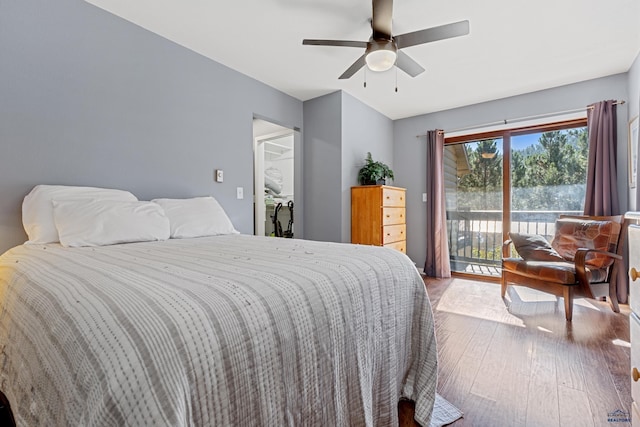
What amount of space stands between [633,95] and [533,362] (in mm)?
2886

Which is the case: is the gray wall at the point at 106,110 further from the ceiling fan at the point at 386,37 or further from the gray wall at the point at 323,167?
the ceiling fan at the point at 386,37

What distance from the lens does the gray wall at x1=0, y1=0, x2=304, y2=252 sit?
1.73m

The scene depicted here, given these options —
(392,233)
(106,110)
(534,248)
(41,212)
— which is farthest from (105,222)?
(534,248)

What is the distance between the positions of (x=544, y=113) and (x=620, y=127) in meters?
0.70

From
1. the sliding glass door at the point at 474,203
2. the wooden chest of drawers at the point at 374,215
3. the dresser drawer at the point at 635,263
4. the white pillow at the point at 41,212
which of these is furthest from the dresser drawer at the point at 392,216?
the white pillow at the point at 41,212

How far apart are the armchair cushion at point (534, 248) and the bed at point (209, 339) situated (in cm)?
237

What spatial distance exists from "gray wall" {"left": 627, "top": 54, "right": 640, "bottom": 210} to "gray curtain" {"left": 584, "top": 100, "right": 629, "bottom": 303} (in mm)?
136

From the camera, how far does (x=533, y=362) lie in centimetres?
179

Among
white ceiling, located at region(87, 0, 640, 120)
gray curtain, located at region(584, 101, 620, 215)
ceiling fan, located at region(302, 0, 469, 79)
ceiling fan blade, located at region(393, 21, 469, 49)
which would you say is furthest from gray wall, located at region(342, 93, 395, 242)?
gray curtain, located at region(584, 101, 620, 215)

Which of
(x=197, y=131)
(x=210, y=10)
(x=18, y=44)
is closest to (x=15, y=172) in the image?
(x=18, y=44)

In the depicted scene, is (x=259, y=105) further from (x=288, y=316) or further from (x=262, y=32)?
(x=288, y=316)

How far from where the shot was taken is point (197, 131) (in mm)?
2646

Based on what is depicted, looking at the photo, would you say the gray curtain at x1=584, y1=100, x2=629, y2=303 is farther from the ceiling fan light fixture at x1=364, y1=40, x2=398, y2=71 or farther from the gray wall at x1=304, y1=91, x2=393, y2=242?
the ceiling fan light fixture at x1=364, y1=40, x2=398, y2=71

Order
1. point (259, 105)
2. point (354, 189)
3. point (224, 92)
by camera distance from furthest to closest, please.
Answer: point (354, 189), point (259, 105), point (224, 92)
